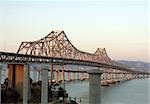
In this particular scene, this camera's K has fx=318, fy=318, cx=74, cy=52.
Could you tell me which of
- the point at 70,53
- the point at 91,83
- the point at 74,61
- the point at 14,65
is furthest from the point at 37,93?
the point at 70,53

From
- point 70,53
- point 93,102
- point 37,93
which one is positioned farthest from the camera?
point 70,53

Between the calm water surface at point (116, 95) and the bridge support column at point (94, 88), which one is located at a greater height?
the bridge support column at point (94, 88)

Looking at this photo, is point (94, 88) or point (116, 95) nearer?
point (94, 88)

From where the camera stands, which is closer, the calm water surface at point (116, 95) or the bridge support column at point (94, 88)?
the bridge support column at point (94, 88)

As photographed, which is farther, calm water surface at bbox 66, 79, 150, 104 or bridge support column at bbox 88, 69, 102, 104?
calm water surface at bbox 66, 79, 150, 104

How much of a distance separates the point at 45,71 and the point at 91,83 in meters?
1.33

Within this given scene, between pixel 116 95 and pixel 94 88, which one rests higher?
pixel 94 88

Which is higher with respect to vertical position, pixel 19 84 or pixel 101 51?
pixel 101 51

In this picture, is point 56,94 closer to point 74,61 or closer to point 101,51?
point 74,61

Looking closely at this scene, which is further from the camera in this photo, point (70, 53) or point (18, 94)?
point (70, 53)

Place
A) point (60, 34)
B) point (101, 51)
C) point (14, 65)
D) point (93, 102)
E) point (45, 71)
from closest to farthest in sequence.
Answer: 1. point (93, 102)
2. point (45, 71)
3. point (14, 65)
4. point (60, 34)
5. point (101, 51)

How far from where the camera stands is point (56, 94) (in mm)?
15031

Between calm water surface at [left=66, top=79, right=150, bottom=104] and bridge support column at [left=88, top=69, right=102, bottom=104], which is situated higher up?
bridge support column at [left=88, top=69, right=102, bottom=104]

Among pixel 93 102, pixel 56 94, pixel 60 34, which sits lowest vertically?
pixel 56 94
